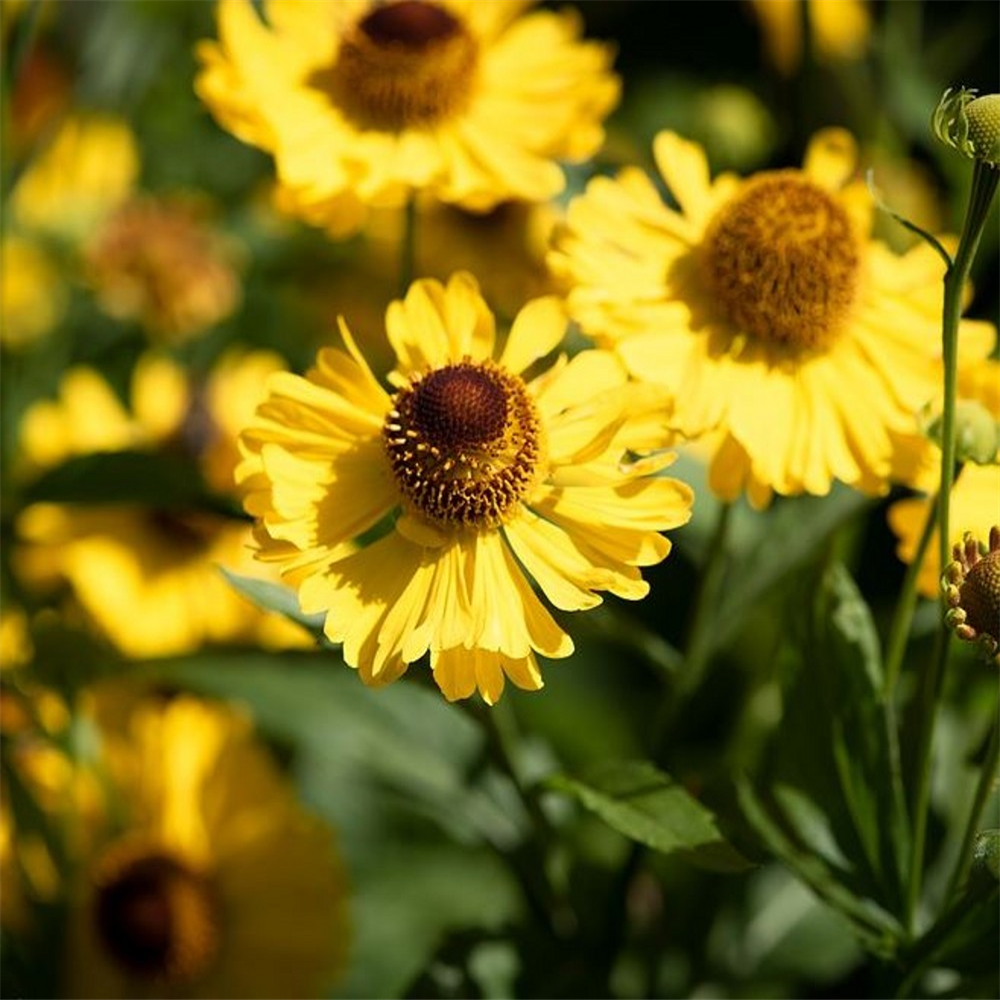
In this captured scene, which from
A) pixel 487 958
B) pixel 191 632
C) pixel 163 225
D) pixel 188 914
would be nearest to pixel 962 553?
pixel 487 958

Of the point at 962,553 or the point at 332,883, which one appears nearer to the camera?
the point at 962,553

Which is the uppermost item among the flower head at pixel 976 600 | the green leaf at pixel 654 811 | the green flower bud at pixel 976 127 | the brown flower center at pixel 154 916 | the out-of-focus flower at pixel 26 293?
the green flower bud at pixel 976 127

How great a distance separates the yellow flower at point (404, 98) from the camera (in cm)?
112

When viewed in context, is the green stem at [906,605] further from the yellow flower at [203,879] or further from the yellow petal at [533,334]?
the yellow flower at [203,879]

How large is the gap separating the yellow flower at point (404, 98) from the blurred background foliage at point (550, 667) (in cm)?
13

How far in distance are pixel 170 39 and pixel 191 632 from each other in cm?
95

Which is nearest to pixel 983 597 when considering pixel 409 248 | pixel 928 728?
pixel 928 728

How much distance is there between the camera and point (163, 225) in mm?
1726

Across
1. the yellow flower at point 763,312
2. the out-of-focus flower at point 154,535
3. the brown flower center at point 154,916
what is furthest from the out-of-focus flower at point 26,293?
the yellow flower at point 763,312

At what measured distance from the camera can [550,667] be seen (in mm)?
1688

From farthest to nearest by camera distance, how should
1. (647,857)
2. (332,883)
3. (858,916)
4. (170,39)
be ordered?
1. (170,39)
2. (332,883)
3. (647,857)
4. (858,916)

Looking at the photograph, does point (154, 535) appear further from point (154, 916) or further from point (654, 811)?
point (654, 811)

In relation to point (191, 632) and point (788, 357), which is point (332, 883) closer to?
point (191, 632)

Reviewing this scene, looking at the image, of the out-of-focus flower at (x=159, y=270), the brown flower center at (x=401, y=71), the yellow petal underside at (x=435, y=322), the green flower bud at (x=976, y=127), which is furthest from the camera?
the out-of-focus flower at (x=159, y=270)
